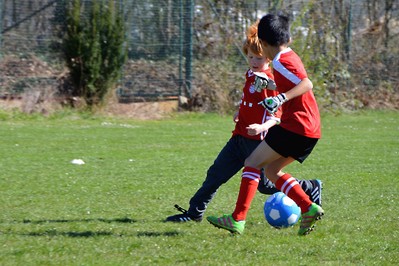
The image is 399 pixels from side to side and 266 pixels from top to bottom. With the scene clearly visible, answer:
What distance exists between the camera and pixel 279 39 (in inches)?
207

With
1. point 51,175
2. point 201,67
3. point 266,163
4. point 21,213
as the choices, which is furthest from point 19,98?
point 266,163

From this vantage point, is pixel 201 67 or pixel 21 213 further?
pixel 201 67

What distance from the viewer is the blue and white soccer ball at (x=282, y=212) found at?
224 inches

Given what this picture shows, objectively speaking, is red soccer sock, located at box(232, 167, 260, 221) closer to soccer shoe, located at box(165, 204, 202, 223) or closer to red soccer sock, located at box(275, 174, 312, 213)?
red soccer sock, located at box(275, 174, 312, 213)

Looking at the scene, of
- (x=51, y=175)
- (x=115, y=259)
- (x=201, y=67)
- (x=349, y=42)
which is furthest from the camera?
(x=349, y=42)

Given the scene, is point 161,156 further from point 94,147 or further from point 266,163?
point 266,163

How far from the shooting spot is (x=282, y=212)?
569 centimetres

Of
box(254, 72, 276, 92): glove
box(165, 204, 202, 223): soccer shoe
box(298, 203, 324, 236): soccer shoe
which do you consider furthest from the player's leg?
box(165, 204, 202, 223): soccer shoe

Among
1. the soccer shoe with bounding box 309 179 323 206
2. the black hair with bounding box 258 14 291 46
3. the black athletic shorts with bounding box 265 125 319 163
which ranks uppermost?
the black hair with bounding box 258 14 291 46

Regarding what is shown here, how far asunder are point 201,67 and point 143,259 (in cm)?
1265

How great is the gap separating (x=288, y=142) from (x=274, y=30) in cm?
80

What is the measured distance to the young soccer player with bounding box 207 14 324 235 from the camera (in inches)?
204

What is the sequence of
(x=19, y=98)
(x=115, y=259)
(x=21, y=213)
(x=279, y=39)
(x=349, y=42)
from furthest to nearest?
1. (x=349, y=42)
2. (x=19, y=98)
3. (x=21, y=213)
4. (x=279, y=39)
5. (x=115, y=259)

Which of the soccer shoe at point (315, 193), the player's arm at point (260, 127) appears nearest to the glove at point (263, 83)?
the player's arm at point (260, 127)
